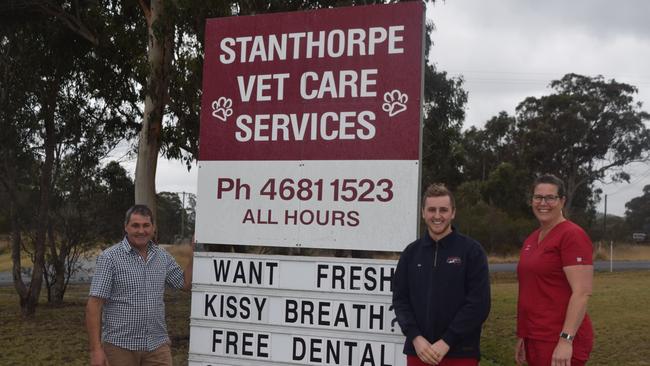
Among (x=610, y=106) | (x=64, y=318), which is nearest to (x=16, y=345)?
(x=64, y=318)

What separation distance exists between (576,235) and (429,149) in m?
14.7

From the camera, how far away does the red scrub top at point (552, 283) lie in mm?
3533

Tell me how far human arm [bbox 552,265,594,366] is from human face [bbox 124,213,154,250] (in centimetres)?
232

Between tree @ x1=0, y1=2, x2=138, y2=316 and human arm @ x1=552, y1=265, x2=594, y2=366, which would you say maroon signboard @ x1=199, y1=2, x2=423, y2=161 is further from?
tree @ x1=0, y1=2, x2=138, y2=316

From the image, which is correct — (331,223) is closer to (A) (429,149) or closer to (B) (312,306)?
(B) (312,306)

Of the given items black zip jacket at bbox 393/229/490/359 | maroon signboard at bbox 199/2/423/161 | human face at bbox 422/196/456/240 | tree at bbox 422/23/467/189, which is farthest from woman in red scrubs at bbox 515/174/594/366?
tree at bbox 422/23/467/189

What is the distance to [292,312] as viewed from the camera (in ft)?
14.5

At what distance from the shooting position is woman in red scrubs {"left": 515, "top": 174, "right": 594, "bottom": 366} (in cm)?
347

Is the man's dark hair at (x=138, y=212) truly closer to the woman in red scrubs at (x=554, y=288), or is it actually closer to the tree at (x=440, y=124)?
the woman in red scrubs at (x=554, y=288)

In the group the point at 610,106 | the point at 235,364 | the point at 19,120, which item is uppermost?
the point at 610,106

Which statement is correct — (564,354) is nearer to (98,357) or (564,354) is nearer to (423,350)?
(423,350)

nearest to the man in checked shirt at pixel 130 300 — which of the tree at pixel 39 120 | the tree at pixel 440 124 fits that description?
the tree at pixel 39 120

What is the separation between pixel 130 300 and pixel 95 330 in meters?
0.25

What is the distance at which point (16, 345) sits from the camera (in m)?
10.1
